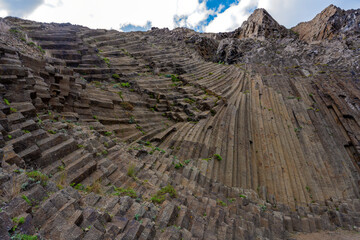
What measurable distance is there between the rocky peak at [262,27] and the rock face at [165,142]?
14.6 meters

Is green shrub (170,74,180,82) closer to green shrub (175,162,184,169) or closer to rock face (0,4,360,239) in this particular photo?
rock face (0,4,360,239)

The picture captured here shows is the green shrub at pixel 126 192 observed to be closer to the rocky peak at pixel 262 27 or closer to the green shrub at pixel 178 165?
the green shrub at pixel 178 165

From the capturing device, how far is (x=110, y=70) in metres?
15.6

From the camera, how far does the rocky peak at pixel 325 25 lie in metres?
31.7

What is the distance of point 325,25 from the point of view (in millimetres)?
33031

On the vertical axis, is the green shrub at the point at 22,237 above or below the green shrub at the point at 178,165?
above

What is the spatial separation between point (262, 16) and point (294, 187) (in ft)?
136

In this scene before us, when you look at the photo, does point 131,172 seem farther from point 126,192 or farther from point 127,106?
point 127,106

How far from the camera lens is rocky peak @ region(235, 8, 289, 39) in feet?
125

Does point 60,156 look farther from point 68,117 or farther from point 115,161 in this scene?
point 68,117

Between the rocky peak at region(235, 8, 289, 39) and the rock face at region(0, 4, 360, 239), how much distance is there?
14.6m

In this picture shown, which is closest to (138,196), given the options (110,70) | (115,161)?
(115,161)

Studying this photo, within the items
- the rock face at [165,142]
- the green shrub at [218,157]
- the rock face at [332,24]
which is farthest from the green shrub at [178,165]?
the rock face at [332,24]

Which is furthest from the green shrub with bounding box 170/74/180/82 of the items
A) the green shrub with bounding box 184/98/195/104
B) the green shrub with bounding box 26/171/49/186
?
the green shrub with bounding box 26/171/49/186
